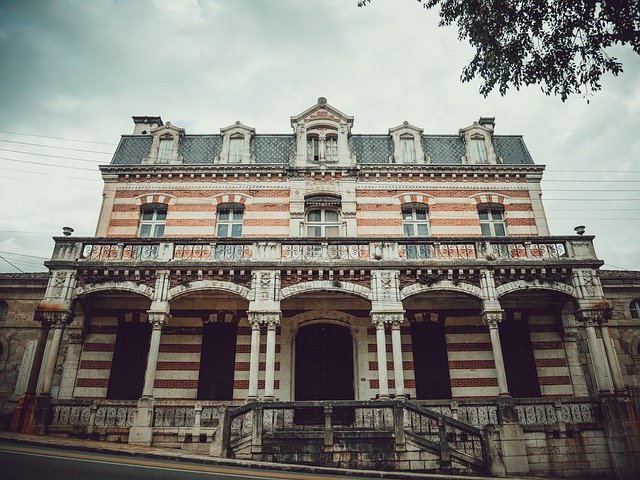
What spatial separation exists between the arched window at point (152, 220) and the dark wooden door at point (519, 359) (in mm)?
14068

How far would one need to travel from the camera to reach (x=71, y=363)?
592 inches

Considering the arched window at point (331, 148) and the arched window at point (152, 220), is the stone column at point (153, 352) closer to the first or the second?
the arched window at point (152, 220)

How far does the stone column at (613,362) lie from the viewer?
1255 centimetres

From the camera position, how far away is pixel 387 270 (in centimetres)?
1384

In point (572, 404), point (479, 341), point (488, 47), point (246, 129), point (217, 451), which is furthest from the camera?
point (246, 129)

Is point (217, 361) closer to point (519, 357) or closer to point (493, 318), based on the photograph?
point (493, 318)

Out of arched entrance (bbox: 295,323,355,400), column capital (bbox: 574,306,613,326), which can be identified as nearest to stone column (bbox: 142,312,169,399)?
arched entrance (bbox: 295,323,355,400)

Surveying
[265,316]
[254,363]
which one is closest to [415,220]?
[265,316]

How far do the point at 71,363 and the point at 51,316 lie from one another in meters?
2.82

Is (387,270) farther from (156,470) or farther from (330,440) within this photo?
(156,470)

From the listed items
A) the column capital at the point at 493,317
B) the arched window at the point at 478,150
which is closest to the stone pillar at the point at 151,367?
the column capital at the point at 493,317

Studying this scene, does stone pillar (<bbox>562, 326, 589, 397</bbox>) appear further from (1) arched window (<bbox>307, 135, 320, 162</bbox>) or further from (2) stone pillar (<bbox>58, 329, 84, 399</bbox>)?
(2) stone pillar (<bbox>58, 329, 84, 399</bbox>)

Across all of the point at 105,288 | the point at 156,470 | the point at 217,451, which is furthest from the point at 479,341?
the point at 105,288

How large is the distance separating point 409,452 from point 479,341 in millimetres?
6261
